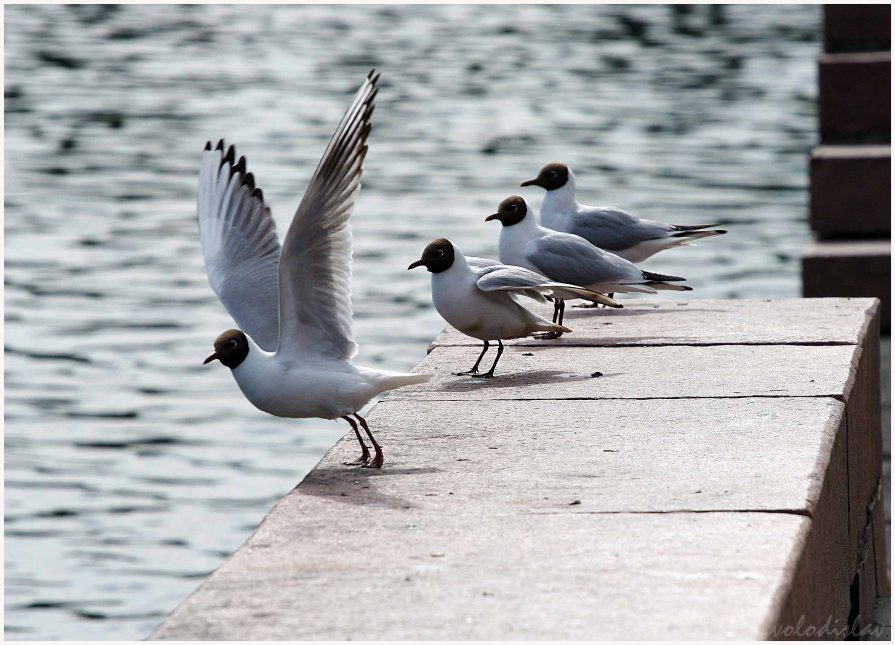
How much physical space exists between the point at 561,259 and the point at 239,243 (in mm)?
1675

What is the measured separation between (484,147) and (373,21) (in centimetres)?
1534

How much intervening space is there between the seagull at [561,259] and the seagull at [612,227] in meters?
0.58

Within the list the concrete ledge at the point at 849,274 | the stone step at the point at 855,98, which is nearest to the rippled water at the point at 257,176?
the stone step at the point at 855,98

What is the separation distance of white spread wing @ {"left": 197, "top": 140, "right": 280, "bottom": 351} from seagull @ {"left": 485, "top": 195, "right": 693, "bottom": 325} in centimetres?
136

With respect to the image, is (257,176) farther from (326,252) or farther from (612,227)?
(326,252)

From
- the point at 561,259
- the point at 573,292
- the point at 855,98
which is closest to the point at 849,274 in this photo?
the point at 855,98

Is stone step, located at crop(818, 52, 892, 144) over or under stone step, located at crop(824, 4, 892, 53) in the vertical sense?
under

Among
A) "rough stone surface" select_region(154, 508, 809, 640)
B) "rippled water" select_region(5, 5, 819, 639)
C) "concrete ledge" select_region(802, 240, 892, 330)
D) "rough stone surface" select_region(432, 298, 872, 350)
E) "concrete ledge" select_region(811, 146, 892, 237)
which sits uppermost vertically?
"rough stone surface" select_region(154, 508, 809, 640)

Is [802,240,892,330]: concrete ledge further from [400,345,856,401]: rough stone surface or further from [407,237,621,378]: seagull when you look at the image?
[407,237,621,378]: seagull

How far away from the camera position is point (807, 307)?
7516 mm

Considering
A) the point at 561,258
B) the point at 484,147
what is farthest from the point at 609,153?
the point at 561,258

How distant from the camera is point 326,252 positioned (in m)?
5.14

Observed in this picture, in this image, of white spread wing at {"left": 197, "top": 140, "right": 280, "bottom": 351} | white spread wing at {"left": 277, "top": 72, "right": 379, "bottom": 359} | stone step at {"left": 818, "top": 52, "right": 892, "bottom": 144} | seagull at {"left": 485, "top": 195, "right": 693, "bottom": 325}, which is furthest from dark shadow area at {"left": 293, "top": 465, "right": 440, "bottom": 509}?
stone step at {"left": 818, "top": 52, "right": 892, "bottom": 144}

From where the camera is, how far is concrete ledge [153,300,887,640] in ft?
11.9
